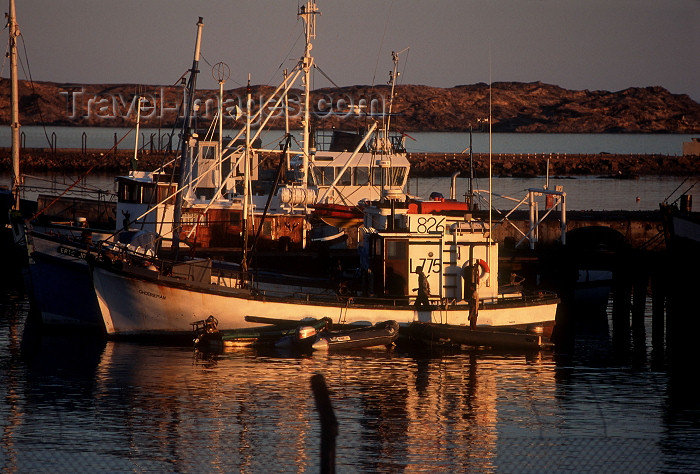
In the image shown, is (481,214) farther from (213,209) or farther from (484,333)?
(213,209)

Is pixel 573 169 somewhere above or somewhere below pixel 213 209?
above

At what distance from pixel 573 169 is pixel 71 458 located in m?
106

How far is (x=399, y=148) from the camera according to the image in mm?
44469

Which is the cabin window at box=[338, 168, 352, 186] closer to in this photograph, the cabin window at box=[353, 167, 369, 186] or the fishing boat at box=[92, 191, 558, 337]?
the cabin window at box=[353, 167, 369, 186]

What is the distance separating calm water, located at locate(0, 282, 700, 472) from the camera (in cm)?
2017

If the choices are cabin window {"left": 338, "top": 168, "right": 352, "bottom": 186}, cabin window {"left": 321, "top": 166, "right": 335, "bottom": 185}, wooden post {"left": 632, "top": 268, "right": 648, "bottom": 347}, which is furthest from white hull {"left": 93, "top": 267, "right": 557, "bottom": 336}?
cabin window {"left": 321, "top": 166, "right": 335, "bottom": 185}

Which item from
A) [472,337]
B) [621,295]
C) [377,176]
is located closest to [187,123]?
[472,337]

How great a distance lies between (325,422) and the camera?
22.5 meters

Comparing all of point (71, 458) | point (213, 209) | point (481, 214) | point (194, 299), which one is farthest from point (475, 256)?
point (71, 458)

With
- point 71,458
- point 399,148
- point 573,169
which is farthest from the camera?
point 573,169

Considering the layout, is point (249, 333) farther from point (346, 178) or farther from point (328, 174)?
point (328, 174)

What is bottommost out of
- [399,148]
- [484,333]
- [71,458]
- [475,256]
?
[71,458]

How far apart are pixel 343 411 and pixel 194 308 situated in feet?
25.4

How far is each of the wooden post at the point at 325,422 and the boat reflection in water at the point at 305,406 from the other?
15 centimetres
